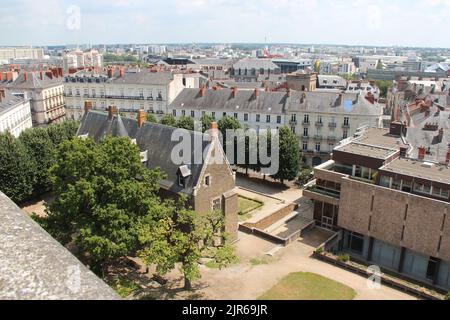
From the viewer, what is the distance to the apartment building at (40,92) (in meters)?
91.7

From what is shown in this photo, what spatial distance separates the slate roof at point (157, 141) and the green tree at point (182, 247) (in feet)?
16.6

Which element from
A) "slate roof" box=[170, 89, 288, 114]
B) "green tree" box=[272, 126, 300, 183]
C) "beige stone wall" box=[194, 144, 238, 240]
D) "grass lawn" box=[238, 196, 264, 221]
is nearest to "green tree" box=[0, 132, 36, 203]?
"beige stone wall" box=[194, 144, 238, 240]

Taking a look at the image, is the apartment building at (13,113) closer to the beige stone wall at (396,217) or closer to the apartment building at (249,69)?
the beige stone wall at (396,217)

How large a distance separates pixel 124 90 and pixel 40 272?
262 ft

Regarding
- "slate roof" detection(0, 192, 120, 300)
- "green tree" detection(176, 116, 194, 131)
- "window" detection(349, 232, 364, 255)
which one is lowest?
"window" detection(349, 232, 364, 255)

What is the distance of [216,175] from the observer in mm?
40094

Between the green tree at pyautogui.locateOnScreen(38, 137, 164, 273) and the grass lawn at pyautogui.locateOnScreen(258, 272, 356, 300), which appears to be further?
the grass lawn at pyautogui.locateOnScreen(258, 272, 356, 300)

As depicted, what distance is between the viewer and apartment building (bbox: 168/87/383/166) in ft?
236

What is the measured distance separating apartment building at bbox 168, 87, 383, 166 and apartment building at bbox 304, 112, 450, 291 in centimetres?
2149

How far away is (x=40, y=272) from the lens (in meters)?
10.3

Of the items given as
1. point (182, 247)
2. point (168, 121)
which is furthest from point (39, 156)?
point (182, 247)

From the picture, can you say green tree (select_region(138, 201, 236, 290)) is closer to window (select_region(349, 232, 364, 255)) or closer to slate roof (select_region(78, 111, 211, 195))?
slate roof (select_region(78, 111, 211, 195))

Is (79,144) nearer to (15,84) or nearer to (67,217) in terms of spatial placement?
(67,217)

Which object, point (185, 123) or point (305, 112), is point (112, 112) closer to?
point (185, 123)
